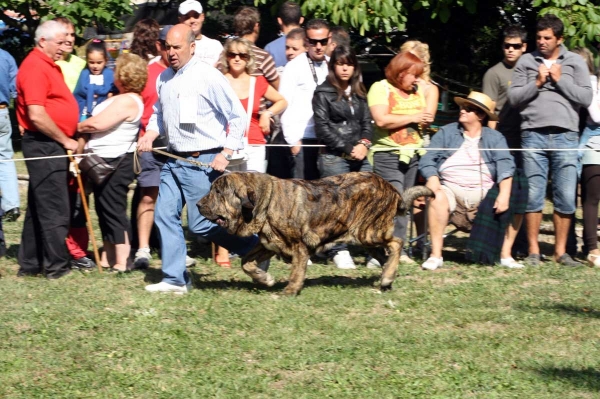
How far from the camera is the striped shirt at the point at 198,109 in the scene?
25.6 ft

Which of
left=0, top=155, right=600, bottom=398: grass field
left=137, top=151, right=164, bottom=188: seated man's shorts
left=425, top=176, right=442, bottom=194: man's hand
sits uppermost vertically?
left=137, top=151, right=164, bottom=188: seated man's shorts

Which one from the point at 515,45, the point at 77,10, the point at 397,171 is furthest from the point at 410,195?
the point at 77,10

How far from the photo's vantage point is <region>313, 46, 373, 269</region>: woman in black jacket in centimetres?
916

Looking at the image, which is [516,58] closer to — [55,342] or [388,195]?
[388,195]

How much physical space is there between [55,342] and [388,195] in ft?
9.69

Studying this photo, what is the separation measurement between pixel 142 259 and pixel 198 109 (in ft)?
6.75

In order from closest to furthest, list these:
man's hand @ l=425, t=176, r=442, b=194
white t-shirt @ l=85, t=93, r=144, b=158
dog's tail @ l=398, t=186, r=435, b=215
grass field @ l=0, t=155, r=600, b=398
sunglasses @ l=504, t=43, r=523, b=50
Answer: grass field @ l=0, t=155, r=600, b=398 < dog's tail @ l=398, t=186, r=435, b=215 < white t-shirt @ l=85, t=93, r=144, b=158 < man's hand @ l=425, t=176, r=442, b=194 < sunglasses @ l=504, t=43, r=523, b=50

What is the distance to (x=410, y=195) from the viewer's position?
877 centimetres

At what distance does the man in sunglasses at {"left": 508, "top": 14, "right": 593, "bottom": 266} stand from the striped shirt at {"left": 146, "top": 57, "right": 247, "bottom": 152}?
3019 mm

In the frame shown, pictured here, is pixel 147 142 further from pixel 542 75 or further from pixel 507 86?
pixel 507 86

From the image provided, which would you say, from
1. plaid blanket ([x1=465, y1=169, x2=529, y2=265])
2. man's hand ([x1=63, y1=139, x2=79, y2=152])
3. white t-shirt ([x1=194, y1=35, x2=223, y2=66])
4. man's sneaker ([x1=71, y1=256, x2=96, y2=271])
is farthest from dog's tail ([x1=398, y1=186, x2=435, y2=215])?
man's sneaker ([x1=71, y1=256, x2=96, y2=271])

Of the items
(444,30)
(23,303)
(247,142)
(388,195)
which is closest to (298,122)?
(247,142)

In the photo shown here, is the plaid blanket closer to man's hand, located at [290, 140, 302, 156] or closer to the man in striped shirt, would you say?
man's hand, located at [290, 140, 302, 156]

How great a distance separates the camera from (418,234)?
10289 millimetres
